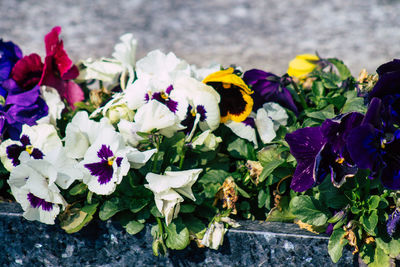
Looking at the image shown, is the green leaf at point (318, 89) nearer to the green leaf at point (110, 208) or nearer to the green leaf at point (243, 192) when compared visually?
the green leaf at point (243, 192)

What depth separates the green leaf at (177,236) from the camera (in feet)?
4.49

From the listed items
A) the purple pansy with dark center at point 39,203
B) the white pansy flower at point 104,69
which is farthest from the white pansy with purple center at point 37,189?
the white pansy flower at point 104,69

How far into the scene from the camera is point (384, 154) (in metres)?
1.20

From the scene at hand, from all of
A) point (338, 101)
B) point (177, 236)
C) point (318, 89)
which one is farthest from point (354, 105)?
point (177, 236)

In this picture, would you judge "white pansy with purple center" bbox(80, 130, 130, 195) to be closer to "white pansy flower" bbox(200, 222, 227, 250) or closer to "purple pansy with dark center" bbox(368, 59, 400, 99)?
"white pansy flower" bbox(200, 222, 227, 250)

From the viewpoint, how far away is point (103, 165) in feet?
4.46

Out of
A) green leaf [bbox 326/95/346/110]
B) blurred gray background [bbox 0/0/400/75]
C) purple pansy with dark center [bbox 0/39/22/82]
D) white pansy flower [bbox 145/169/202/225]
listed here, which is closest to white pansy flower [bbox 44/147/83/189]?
white pansy flower [bbox 145/169/202/225]

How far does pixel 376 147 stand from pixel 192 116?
540 millimetres

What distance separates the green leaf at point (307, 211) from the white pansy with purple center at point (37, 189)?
2.10 feet

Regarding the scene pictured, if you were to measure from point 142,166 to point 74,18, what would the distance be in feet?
12.9

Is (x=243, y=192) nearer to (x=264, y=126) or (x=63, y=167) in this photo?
(x=264, y=126)

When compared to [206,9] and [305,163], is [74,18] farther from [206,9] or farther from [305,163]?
[305,163]

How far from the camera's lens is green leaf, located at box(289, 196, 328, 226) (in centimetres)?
134

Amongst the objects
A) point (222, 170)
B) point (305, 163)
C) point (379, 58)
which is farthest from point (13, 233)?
point (379, 58)
